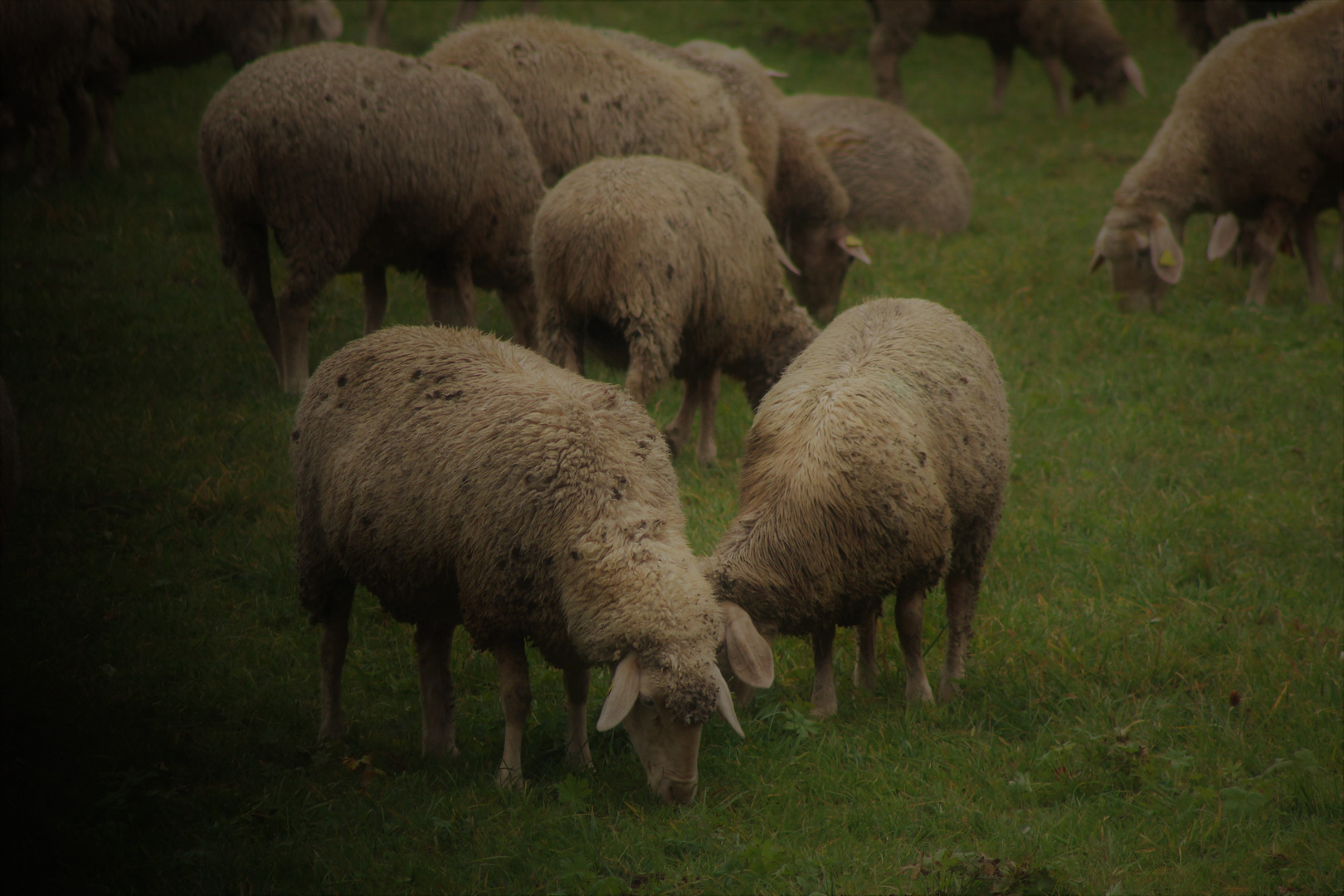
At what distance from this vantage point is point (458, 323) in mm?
6953

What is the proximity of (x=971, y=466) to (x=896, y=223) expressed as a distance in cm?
658

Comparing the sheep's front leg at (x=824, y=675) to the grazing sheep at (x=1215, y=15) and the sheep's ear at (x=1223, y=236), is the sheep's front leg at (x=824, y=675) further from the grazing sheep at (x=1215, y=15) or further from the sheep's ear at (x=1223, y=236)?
the grazing sheep at (x=1215, y=15)

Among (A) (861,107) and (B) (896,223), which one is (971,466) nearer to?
(B) (896,223)

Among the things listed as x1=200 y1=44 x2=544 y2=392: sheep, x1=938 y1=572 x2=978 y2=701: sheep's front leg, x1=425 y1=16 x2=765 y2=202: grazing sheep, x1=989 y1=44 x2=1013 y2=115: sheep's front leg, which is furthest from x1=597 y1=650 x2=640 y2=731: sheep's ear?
x1=989 y1=44 x2=1013 y2=115: sheep's front leg

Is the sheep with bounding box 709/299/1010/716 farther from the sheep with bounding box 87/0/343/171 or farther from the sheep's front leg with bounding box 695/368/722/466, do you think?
the sheep with bounding box 87/0/343/171

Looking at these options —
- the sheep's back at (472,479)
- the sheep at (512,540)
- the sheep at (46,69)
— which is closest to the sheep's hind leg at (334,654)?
the sheep at (512,540)

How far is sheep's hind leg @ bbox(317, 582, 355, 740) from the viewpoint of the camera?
426 cm

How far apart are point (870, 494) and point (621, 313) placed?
79.9 inches

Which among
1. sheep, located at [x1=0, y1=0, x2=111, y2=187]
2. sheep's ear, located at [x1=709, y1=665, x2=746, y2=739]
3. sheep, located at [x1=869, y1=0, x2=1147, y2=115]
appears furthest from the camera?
sheep, located at [x1=869, y1=0, x2=1147, y2=115]

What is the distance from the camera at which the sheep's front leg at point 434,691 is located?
4.14m

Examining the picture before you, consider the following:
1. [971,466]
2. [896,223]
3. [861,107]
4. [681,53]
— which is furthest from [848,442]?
[861,107]

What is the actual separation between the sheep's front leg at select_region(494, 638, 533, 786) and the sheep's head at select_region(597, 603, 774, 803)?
0.40 metres

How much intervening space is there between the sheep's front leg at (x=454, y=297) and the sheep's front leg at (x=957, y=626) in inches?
135

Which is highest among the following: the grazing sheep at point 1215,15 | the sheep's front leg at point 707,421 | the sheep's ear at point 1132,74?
the grazing sheep at point 1215,15
